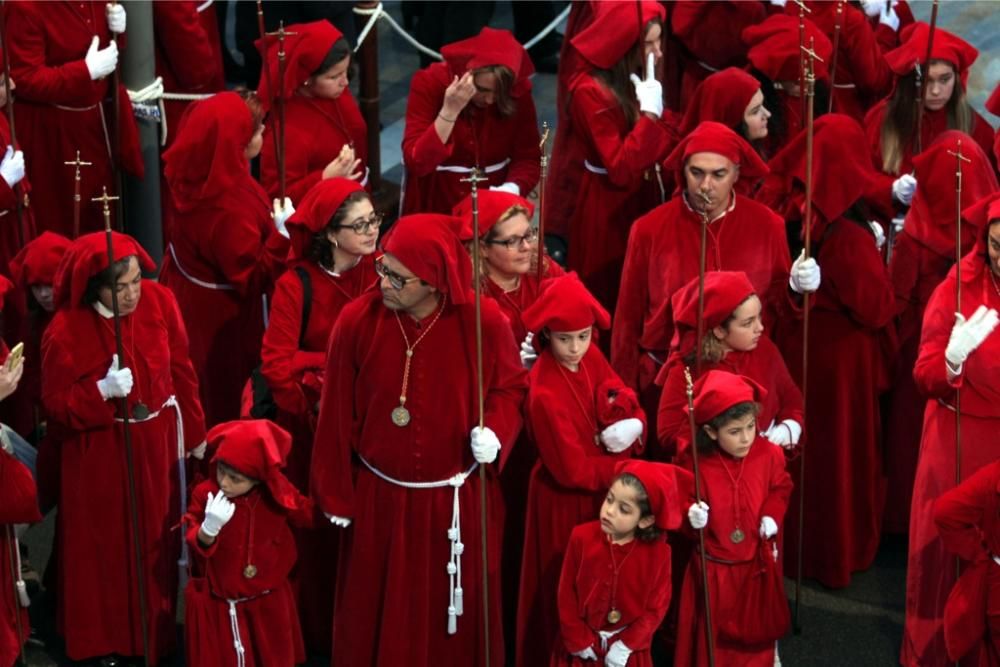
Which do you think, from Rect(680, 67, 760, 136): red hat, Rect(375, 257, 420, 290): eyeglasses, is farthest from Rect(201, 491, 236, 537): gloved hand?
Rect(680, 67, 760, 136): red hat

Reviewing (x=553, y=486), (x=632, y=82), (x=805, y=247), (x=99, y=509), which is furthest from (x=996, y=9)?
(x=99, y=509)

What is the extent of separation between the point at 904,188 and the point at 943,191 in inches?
18.2

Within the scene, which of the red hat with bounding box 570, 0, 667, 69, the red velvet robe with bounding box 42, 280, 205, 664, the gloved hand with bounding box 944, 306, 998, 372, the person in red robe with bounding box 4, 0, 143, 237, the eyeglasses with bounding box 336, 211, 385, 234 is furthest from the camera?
the person in red robe with bounding box 4, 0, 143, 237

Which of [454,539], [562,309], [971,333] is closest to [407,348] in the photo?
[562,309]

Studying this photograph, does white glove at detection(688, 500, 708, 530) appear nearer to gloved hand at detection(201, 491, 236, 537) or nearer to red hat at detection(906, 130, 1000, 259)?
gloved hand at detection(201, 491, 236, 537)

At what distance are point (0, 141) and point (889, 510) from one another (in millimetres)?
3911

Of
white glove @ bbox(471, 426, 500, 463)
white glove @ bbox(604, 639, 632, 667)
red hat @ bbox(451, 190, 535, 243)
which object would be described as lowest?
white glove @ bbox(604, 639, 632, 667)

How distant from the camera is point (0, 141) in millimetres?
8070

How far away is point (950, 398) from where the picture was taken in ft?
22.6

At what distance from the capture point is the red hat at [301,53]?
8188mm

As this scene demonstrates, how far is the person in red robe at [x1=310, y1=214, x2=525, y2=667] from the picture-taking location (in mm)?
6328

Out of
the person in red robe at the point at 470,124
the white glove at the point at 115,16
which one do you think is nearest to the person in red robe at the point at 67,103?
the white glove at the point at 115,16

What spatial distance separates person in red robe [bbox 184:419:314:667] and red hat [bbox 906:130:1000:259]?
2.69 metres

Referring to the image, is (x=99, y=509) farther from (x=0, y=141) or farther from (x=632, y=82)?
(x=632, y=82)
